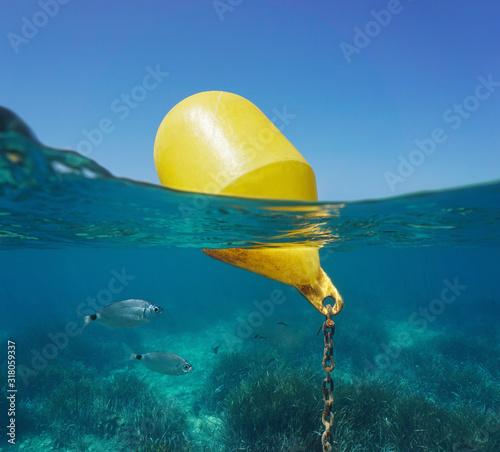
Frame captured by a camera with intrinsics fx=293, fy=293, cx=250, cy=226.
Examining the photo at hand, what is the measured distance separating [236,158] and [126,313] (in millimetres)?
5652

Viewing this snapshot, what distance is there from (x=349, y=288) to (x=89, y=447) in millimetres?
30044

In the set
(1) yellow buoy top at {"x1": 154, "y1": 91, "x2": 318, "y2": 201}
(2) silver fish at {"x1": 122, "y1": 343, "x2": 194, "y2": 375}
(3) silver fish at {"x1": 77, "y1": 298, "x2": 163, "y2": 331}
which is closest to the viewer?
(1) yellow buoy top at {"x1": 154, "y1": 91, "x2": 318, "y2": 201}

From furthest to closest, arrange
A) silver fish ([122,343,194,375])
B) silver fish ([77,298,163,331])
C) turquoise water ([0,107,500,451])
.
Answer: silver fish ([122,343,194,375]) < silver fish ([77,298,163,331]) < turquoise water ([0,107,500,451])

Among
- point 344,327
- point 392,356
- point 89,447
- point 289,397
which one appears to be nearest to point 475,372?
point 392,356

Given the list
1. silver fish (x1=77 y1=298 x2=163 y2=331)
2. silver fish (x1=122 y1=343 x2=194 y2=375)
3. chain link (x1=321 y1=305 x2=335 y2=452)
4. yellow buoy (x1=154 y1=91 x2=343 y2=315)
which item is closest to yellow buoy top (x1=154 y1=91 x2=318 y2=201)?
yellow buoy (x1=154 y1=91 x2=343 y2=315)

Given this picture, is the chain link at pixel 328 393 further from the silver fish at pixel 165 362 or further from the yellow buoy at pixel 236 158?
the silver fish at pixel 165 362

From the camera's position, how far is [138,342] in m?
19.5

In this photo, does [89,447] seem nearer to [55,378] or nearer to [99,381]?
[99,381]

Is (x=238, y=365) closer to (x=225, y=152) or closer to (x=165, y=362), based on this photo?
(x=165, y=362)

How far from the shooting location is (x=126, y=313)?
261 inches

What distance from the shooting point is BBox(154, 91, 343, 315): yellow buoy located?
2.37 m

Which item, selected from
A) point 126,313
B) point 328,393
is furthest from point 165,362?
point 328,393

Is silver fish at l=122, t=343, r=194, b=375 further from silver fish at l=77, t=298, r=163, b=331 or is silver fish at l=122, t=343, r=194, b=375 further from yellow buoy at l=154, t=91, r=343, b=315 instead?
yellow buoy at l=154, t=91, r=343, b=315

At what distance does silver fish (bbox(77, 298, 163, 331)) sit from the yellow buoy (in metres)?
4.73
